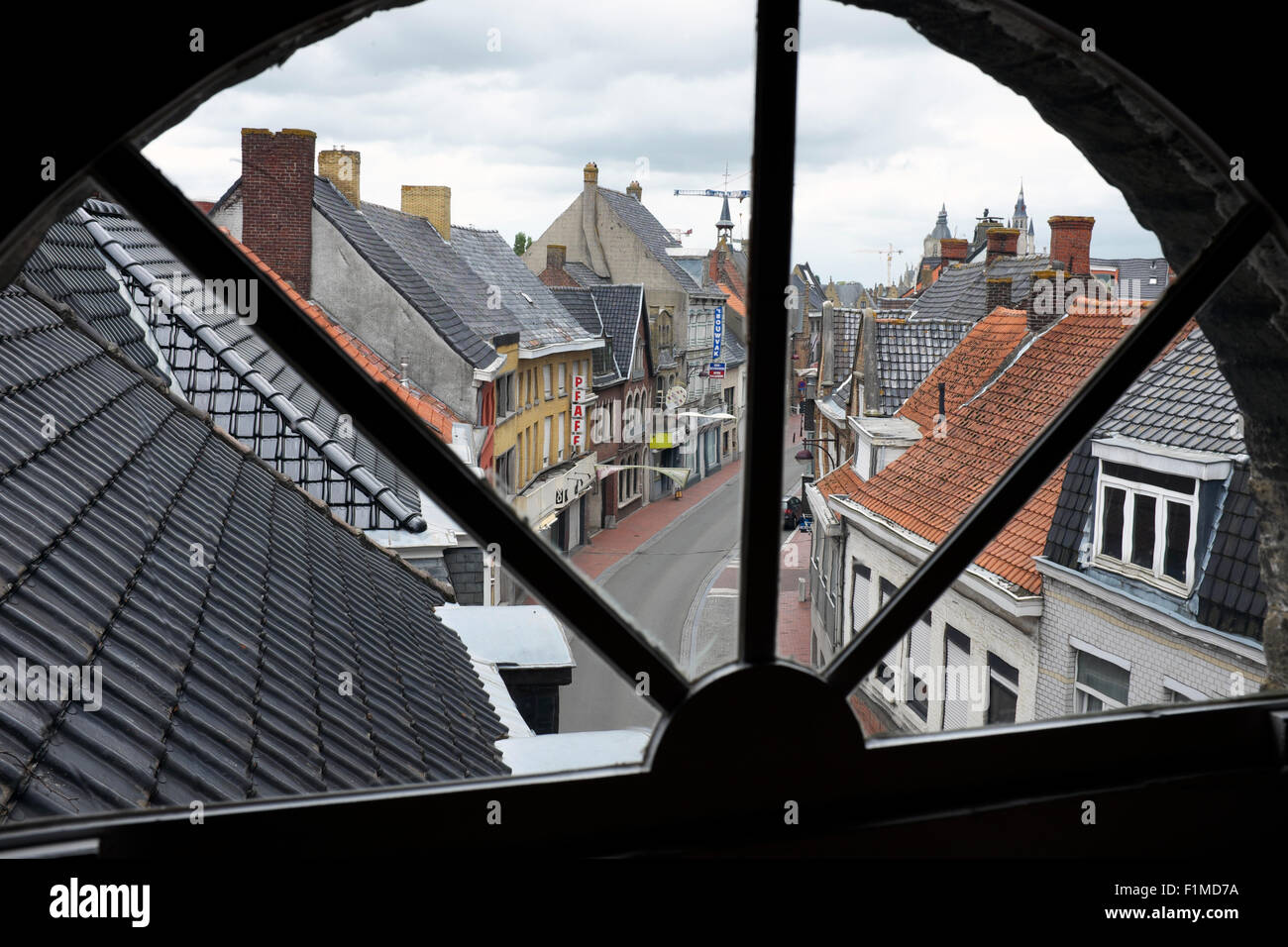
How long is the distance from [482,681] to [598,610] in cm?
578

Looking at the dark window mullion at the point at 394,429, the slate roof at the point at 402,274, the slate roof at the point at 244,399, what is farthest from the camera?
the slate roof at the point at 402,274

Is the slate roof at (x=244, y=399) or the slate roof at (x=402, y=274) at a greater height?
the slate roof at (x=402, y=274)

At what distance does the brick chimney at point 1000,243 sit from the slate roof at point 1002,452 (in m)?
5.25

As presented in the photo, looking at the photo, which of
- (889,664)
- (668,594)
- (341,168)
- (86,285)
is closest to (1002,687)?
(889,664)

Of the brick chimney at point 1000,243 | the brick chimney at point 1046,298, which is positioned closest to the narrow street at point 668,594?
the brick chimney at point 1046,298

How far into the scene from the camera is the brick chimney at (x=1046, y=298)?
1324 centimetres

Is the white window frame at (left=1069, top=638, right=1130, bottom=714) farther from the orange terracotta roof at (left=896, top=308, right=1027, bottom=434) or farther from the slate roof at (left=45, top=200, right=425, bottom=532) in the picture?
the slate roof at (left=45, top=200, right=425, bottom=532)

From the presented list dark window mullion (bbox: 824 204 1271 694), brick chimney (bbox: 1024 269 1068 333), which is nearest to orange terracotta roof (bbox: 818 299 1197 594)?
brick chimney (bbox: 1024 269 1068 333)

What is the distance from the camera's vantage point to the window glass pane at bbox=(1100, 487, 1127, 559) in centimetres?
942

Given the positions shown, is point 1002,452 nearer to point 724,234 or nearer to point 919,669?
point 919,669

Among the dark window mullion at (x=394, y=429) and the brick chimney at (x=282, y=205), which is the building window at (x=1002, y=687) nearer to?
the brick chimney at (x=282, y=205)

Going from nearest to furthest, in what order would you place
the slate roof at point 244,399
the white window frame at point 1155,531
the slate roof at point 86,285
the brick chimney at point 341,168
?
the slate roof at point 86,285 < the white window frame at point 1155,531 < the slate roof at point 244,399 < the brick chimney at point 341,168
